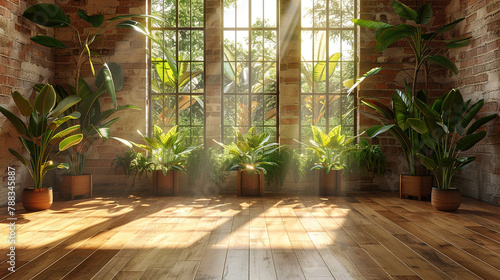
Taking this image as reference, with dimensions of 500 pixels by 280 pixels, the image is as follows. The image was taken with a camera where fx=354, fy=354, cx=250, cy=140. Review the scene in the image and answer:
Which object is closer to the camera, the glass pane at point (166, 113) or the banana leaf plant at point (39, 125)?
the banana leaf plant at point (39, 125)

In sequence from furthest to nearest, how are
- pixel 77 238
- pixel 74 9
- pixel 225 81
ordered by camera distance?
pixel 225 81, pixel 74 9, pixel 77 238

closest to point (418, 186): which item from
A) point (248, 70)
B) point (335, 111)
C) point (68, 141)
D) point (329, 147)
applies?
point (329, 147)

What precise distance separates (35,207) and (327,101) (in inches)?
155

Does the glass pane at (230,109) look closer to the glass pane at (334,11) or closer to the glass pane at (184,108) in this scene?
the glass pane at (184,108)

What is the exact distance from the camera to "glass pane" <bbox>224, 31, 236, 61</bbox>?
5.31 meters

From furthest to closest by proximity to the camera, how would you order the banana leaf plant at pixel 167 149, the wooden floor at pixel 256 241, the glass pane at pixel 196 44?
the glass pane at pixel 196 44 < the banana leaf plant at pixel 167 149 < the wooden floor at pixel 256 241

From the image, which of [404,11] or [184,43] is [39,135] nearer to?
[184,43]

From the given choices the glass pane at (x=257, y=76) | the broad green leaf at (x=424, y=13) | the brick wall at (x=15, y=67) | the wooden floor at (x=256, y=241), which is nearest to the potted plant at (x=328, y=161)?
the wooden floor at (x=256, y=241)

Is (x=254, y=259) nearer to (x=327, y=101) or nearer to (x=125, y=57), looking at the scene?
(x=327, y=101)

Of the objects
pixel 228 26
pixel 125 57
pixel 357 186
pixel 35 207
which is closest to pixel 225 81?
pixel 228 26

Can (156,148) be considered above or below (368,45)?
below

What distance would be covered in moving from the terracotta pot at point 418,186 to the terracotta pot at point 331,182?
2.68 feet

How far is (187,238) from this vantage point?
273cm

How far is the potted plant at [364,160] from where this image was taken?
15.5 feet
